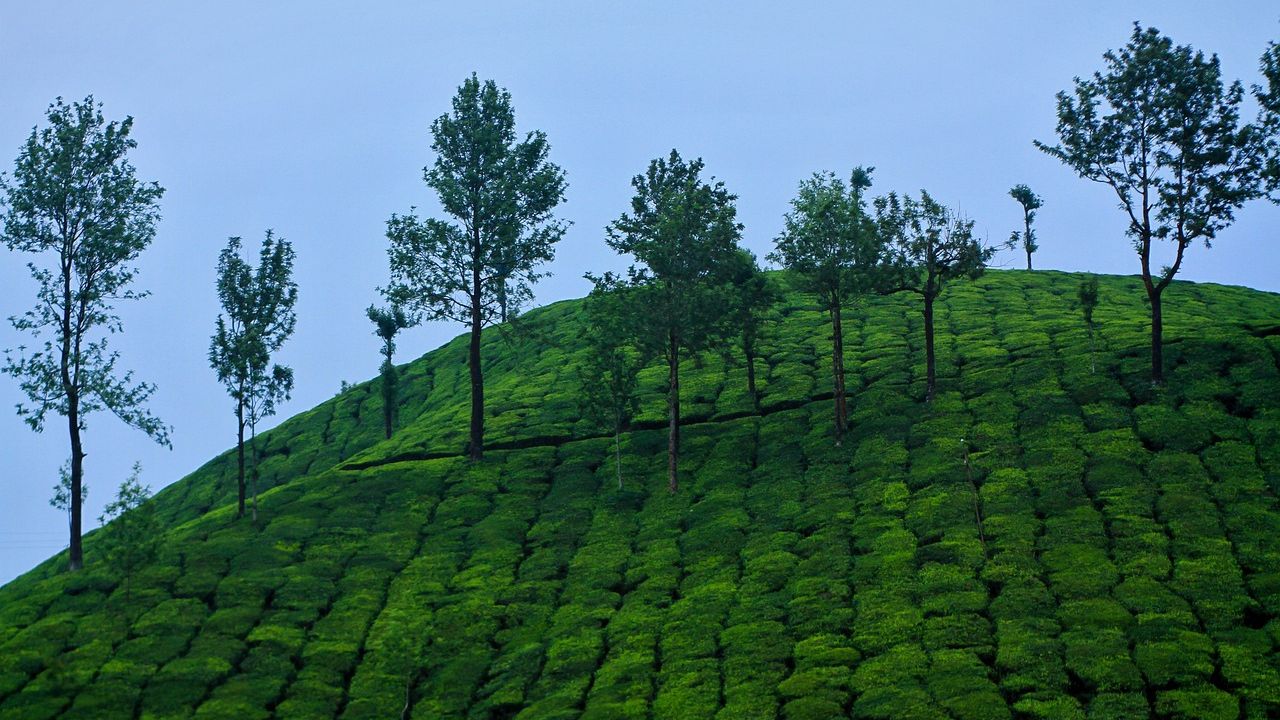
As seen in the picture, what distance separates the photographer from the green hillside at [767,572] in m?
43.4

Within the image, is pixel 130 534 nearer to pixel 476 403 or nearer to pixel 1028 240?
pixel 476 403

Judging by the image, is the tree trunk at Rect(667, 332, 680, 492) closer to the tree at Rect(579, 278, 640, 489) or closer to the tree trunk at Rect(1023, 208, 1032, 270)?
the tree at Rect(579, 278, 640, 489)

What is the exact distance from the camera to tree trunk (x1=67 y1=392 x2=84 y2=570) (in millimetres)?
Answer: 60594

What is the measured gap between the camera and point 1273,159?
67812 mm

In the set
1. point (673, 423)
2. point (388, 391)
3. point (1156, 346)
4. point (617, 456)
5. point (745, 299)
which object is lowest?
point (617, 456)

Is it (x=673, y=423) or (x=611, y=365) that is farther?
(x=611, y=365)

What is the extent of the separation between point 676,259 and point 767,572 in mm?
23079

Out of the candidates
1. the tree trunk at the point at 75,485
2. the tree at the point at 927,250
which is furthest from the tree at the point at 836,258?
the tree trunk at the point at 75,485

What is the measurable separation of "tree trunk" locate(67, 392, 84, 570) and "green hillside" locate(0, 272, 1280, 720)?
210 centimetres

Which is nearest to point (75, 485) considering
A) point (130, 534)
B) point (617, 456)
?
point (130, 534)

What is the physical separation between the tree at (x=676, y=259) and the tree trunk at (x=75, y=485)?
1334 inches

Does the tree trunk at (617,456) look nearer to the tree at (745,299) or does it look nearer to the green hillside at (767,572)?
the green hillside at (767,572)

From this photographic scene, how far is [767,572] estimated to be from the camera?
53031 millimetres

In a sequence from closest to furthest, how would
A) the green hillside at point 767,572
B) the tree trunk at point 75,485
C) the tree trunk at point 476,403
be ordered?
the green hillside at point 767,572
the tree trunk at point 75,485
the tree trunk at point 476,403
